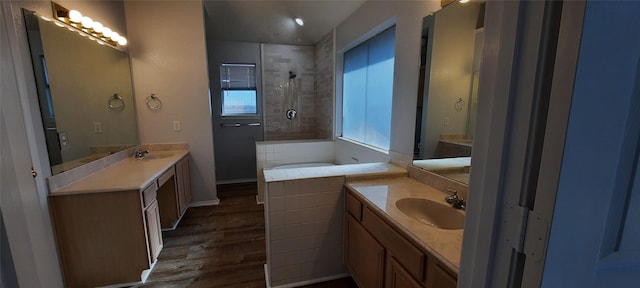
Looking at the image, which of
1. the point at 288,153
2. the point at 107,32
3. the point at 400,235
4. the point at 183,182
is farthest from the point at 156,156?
the point at 400,235

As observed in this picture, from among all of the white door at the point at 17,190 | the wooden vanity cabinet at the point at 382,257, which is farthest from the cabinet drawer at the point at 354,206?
the white door at the point at 17,190

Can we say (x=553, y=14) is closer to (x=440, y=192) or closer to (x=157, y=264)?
(x=440, y=192)

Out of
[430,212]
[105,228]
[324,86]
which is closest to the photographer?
[430,212]

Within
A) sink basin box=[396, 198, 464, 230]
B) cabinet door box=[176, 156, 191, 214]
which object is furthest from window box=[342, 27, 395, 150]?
cabinet door box=[176, 156, 191, 214]

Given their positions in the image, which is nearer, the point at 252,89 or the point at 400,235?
the point at 400,235

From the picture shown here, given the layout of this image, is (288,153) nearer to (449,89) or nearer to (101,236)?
(101,236)

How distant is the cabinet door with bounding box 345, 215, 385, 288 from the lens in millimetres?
1451

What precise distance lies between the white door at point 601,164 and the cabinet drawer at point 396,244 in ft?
2.12

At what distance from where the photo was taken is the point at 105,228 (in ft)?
5.90

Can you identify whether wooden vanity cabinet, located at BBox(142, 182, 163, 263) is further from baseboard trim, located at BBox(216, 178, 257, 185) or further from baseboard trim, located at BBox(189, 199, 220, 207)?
baseboard trim, located at BBox(216, 178, 257, 185)

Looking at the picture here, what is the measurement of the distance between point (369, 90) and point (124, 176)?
2440mm

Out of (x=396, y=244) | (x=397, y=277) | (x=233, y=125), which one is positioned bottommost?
(x=397, y=277)

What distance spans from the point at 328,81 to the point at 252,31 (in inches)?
51.2

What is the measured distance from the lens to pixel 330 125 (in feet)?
12.3
